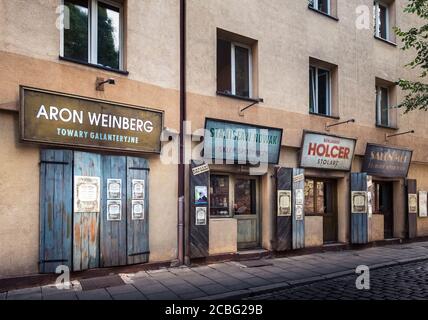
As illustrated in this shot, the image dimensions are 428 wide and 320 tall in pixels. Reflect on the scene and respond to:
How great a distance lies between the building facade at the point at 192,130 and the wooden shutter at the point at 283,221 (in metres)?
0.04

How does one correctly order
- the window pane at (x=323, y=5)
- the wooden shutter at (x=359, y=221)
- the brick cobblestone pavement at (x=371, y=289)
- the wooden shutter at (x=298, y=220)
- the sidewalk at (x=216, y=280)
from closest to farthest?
the sidewalk at (x=216, y=280) → the brick cobblestone pavement at (x=371, y=289) → the wooden shutter at (x=298, y=220) → the wooden shutter at (x=359, y=221) → the window pane at (x=323, y=5)

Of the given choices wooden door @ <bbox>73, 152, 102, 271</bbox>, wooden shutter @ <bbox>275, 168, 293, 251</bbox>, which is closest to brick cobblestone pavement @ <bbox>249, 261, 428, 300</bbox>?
wooden shutter @ <bbox>275, 168, 293, 251</bbox>

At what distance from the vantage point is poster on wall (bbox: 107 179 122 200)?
7.71 m

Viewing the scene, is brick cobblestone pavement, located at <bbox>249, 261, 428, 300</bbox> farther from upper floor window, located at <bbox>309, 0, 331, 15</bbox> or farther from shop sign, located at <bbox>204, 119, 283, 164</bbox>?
upper floor window, located at <bbox>309, 0, 331, 15</bbox>

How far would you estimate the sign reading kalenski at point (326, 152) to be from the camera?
10.8 metres

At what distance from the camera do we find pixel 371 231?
40.4ft

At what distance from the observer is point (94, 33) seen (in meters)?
7.86

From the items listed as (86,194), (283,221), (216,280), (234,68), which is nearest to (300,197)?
(283,221)

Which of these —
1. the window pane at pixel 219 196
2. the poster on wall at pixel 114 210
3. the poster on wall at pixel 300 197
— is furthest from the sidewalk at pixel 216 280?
the poster on wall at pixel 300 197

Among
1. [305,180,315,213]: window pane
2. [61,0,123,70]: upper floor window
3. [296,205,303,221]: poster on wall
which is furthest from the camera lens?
[305,180,315,213]: window pane

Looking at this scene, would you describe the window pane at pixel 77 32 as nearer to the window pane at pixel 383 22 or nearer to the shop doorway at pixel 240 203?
the shop doorway at pixel 240 203

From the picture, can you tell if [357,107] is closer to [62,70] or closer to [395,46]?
[395,46]

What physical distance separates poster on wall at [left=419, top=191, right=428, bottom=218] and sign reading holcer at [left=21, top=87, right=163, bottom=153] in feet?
32.6

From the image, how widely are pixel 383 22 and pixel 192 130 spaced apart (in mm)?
8855
